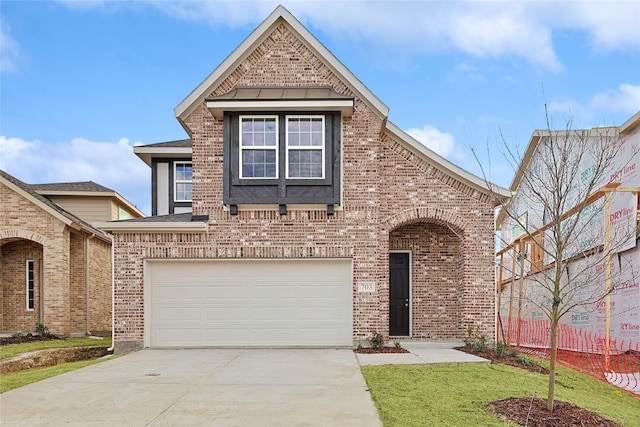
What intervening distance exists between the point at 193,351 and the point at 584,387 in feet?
28.5

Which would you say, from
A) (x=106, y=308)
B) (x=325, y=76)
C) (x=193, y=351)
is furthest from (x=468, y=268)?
(x=106, y=308)

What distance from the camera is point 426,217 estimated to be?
47.0 feet

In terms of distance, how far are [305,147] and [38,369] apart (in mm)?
7968

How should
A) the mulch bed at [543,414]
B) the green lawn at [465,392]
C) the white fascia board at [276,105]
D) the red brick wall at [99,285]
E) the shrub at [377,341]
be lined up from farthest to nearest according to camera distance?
the red brick wall at [99,285], the shrub at [377,341], the white fascia board at [276,105], the green lawn at [465,392], the mulch bed at [543,414]

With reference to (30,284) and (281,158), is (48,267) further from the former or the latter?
(281,158)

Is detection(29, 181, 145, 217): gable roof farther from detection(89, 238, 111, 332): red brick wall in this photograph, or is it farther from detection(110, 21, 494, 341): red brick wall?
detection(110, 21, 494, 341): red brick wall

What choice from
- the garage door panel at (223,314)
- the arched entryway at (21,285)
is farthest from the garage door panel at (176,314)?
the arched entryway at (21,285)

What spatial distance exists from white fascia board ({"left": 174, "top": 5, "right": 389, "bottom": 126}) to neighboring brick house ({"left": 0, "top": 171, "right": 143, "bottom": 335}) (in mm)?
7317

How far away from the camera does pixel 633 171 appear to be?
16391mm

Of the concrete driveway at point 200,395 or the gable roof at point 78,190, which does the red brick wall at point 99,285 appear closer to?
the gable roof at point 78,190

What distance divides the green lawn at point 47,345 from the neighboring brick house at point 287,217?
2.93 meters

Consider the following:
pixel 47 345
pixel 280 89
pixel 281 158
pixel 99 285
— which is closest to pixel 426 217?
pixel 281 158

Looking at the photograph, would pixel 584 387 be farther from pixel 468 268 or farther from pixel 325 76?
pixel 325 76

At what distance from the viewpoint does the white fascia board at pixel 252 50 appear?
1409 centimetres
